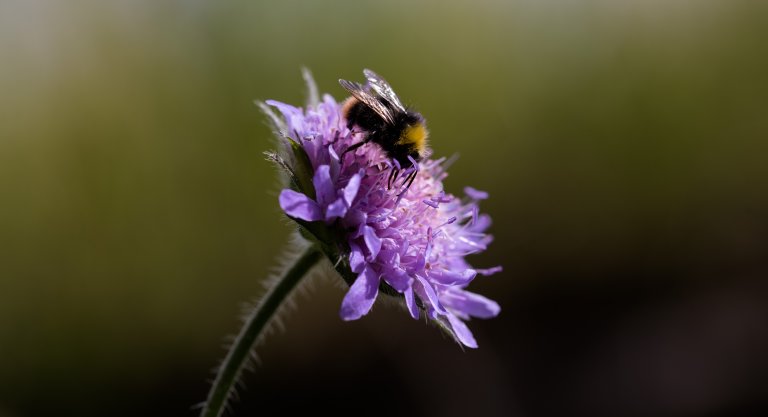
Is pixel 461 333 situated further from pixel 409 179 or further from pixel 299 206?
pixel 299 206

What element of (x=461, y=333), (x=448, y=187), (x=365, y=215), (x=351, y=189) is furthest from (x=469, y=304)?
(x=448, y=187)

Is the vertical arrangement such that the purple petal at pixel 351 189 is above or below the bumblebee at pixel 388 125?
below

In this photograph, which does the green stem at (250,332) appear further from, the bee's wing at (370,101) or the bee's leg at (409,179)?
the bee's wing at (370,101)

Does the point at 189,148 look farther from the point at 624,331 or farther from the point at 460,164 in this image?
the point at 624,331

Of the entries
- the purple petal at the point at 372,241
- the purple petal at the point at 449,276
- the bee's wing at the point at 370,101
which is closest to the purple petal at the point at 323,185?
the purple petal at the point at 372,241

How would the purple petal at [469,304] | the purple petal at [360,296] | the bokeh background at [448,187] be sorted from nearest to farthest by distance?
1. the purple petal at [360,296]
2. the purple petal at [469,304]
3. the bokeh background at [448,187]

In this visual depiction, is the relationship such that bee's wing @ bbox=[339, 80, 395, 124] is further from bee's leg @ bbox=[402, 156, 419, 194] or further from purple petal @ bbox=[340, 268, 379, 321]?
purple petal @ bbox=[340, 268, 379, 321]
